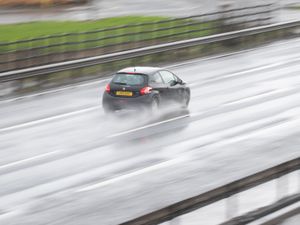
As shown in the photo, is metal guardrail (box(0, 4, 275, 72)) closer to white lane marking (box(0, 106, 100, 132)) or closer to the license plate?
white lane marking (box(0, 106, 100, 132))

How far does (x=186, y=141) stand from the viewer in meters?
20.0

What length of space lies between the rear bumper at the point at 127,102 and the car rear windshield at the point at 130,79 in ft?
1.37

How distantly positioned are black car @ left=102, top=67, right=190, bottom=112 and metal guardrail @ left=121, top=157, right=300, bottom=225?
10.3m

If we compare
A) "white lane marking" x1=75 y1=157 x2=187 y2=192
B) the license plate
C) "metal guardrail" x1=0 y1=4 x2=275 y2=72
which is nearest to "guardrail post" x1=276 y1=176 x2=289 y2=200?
"white lane marking" x1=75 y1=157 x2=187 y2=192

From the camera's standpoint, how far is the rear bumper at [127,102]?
22.1m

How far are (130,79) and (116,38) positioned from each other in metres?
12.7

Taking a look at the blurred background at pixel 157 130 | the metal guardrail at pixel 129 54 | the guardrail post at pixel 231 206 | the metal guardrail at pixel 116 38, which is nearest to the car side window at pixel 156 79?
the blurred background at pixel 157 130

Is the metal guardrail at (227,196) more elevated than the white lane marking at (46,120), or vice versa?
the metal guardrail at (227,196)

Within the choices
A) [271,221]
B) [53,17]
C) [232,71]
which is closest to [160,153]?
[271,221]

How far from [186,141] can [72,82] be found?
899 centimetres

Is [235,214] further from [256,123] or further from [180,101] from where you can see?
[180,101]

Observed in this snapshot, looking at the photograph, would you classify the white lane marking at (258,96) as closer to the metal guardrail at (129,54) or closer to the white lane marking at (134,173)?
the metal guardrail at (129,54)

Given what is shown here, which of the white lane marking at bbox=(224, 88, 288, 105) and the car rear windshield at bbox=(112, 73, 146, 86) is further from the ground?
the car rear windshield at bbox=(112, 73, 146, 86)

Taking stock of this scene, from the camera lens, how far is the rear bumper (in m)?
22.1
